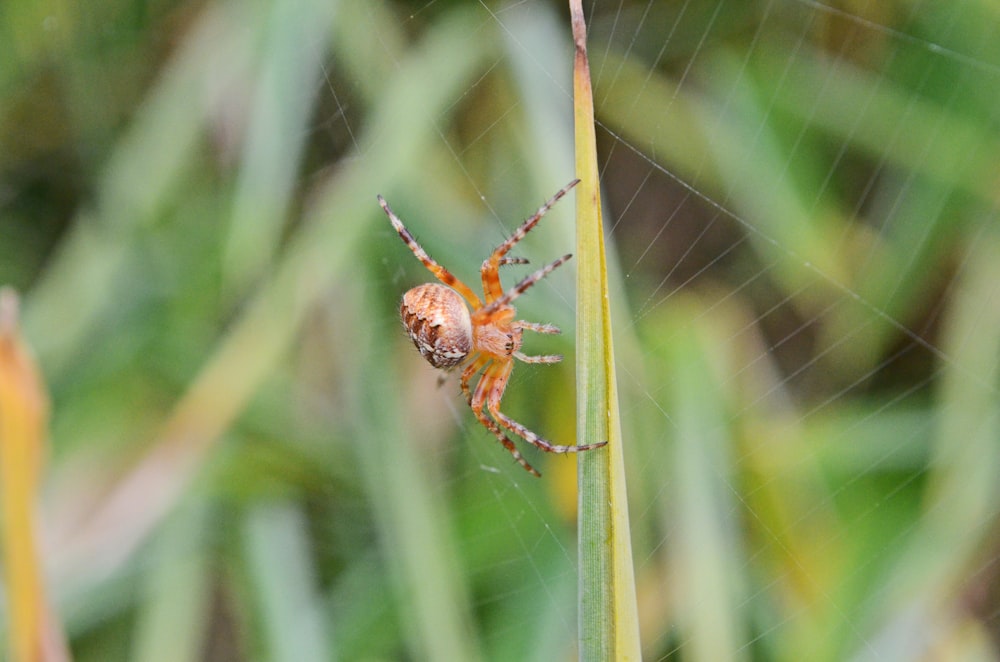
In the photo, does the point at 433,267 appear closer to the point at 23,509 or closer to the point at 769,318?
the point at 769,318

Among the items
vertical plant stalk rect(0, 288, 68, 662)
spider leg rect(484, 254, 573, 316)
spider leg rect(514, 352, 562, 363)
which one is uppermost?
spider leg rect(484, 254, 573, 316)

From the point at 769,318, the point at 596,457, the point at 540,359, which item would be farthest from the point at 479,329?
the point at 596,457

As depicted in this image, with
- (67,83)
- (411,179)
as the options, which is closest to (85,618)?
(411,179)

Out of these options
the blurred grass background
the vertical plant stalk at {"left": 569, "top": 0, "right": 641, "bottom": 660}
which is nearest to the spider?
the blurred grass background

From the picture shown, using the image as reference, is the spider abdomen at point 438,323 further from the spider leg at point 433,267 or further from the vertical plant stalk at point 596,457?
the vertical plant stalk at point 596,457

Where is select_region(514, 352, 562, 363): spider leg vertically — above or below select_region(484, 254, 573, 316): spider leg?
below

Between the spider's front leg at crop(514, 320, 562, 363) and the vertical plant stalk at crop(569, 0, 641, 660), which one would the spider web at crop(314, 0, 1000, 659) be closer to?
the spider's front leg at crop(514, 320, 562, 363)

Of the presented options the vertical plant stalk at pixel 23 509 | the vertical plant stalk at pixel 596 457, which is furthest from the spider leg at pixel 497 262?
the vertical plant stalk at pixel 23 509
